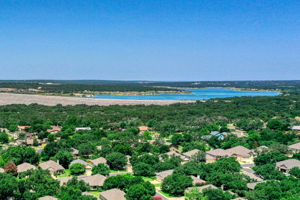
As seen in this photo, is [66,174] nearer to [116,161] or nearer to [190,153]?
[116,161]

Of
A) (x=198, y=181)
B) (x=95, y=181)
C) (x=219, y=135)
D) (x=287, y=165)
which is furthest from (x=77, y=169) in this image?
(x=219, y=135)

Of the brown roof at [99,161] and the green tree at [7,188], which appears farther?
the brown roof at [99,161]

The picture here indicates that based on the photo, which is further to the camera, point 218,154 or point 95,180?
point 218,154

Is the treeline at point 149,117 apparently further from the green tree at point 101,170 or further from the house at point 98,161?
the green tree at point 101,170

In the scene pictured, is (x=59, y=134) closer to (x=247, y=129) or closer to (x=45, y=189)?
(x=45, y=189)

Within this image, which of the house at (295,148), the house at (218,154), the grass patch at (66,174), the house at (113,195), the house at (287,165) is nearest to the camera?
the house at (113,195)

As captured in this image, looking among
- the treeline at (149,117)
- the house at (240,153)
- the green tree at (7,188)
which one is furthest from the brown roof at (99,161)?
the treeline at (149,117)

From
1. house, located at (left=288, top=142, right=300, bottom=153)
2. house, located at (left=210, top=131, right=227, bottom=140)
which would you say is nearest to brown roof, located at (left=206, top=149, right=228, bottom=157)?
house, located at (left=210, top=131, right=227, bottom=140)
